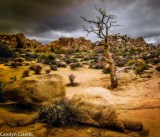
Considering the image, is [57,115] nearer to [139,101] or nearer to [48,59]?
[139,101]

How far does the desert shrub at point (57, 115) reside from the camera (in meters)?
6.21

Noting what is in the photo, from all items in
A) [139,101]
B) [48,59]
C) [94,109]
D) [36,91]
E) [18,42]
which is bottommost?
[139,101]

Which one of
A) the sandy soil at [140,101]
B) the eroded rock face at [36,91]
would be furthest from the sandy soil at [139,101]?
the eroded rock face at [36,91]

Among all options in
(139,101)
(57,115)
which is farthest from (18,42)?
(57,115)

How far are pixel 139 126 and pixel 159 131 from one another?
25.3 inches

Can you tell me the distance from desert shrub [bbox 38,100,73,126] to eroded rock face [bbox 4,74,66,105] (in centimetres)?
61

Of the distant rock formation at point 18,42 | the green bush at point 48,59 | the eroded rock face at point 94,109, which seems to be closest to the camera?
the eroded rock face at point 94,109

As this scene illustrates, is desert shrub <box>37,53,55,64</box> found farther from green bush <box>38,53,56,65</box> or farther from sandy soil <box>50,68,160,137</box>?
sandy soil <box>50,68,160,137</box>

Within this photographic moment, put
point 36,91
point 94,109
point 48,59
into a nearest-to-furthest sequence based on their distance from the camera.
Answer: point 94,109 → point 36,91 → point 48,59

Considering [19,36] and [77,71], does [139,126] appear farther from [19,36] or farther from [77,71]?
[19,36]

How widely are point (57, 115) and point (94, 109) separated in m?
1.18

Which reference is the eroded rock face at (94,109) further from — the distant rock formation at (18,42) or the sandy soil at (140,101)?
the distant rock formation at (18,42)

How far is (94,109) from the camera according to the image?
20.3 feet

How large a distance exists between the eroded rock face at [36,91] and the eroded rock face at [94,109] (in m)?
1.28
